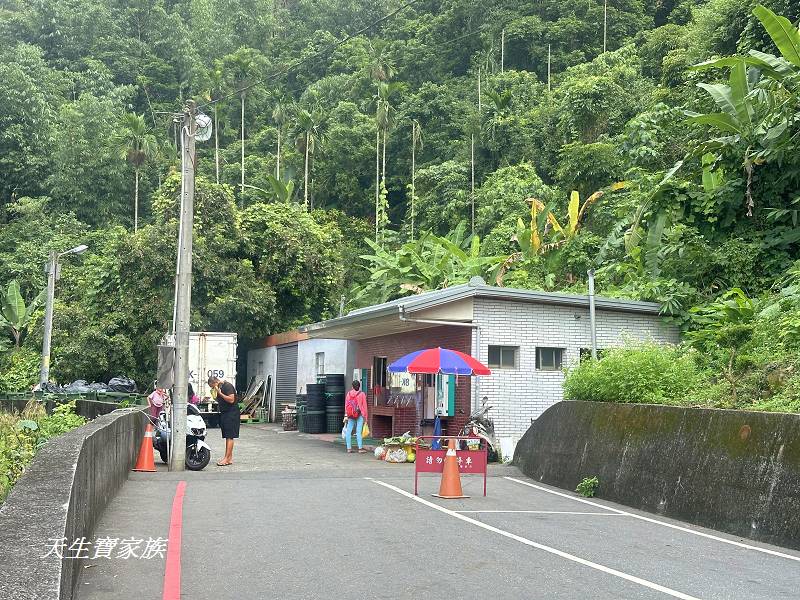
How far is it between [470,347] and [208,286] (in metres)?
19.5

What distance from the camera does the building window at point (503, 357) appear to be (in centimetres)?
2006

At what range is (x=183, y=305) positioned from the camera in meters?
17.4

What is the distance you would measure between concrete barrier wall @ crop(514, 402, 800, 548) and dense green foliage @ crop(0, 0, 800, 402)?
4.95 ft

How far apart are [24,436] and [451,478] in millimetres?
6785

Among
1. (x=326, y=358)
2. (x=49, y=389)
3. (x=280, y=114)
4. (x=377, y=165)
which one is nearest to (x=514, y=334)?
(x=326, y=358)

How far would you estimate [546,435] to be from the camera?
56.2 feet

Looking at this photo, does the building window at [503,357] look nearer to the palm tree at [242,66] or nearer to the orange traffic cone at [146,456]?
the orange traffic cone at [146,456]

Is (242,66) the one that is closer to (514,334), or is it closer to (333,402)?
(333,402)

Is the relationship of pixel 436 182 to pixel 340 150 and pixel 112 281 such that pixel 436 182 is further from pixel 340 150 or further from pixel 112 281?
pixel 112 281

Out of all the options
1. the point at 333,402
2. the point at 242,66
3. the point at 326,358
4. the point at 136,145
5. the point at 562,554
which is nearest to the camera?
the point at 562,554

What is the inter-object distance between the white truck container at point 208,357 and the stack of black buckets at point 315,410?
325 centimetres

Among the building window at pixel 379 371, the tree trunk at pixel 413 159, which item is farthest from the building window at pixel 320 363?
the tree trunk at pixel 413 159

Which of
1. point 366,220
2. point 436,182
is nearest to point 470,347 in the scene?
point 436,182

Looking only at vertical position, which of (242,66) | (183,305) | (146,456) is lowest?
(146,456)
